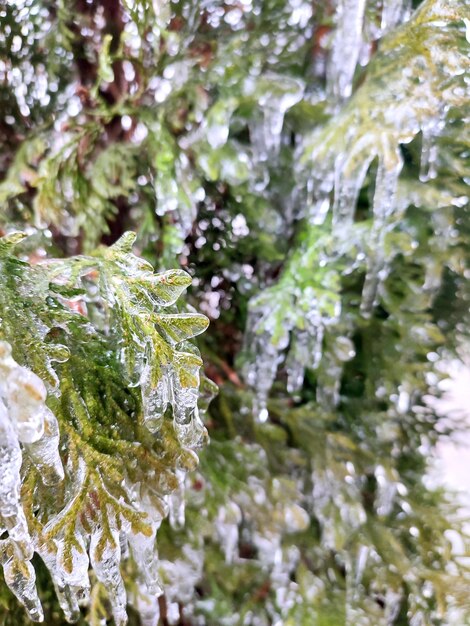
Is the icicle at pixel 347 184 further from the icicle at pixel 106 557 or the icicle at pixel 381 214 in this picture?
the icicle at pixel 106 557

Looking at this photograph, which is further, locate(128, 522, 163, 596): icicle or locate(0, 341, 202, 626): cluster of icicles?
locate(128, 522, 163, 596): icicle

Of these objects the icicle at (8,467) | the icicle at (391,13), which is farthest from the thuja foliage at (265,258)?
the icicle at (8,467)

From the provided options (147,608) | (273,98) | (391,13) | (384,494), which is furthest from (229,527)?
(391,13)

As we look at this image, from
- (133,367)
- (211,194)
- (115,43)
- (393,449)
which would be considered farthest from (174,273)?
(393,449)

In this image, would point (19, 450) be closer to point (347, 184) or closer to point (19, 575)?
point (19, 575)

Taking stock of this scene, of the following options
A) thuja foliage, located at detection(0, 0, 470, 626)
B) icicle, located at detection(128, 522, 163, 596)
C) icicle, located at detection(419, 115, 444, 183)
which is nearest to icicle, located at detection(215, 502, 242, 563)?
thuja foliage, located at detection(0, 0, 470, 626)

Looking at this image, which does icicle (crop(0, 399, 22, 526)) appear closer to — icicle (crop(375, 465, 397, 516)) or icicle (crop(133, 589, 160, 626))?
icicle (crop(133, 589, 160, 626))

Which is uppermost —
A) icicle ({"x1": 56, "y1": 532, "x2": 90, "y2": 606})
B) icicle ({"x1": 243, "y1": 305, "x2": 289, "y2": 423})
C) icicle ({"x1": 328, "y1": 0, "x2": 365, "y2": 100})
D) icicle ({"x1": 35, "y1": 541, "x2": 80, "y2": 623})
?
icicle ({"x1": 328, "y1": 0, "x2": 365, "y2": 100})
